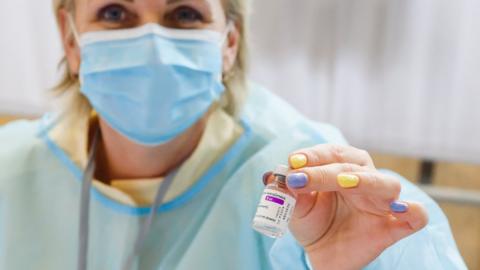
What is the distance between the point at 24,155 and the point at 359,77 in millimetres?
900

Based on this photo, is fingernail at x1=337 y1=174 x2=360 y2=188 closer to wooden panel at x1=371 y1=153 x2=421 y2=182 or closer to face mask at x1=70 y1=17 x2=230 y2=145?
face mask at x1=70 y1=17 x2=230 y2=145

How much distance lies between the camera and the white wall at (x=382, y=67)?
1.61 m

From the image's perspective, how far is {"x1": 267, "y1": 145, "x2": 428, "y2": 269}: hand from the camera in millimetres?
735

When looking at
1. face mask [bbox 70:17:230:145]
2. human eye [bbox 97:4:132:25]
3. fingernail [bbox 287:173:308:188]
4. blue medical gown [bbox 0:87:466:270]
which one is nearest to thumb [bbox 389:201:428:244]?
fingernail [bbox 287:173:308:188]

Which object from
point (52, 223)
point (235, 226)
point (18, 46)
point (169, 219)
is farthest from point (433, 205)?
point (18, 46)

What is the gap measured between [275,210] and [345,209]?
16 centimetres

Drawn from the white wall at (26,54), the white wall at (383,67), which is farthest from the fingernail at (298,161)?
the white wall at (26,54)

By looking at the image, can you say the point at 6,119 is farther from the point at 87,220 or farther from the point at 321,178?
the point at 321,178

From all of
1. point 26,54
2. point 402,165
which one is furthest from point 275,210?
point 26,54

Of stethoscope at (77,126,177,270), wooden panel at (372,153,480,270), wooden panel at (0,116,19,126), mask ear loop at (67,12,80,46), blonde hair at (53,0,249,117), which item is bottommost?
wooden panel at (372,153,480,270)

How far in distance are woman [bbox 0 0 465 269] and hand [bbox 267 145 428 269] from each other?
0.09 metres

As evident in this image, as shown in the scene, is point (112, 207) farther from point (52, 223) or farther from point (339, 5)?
point (339, 5)

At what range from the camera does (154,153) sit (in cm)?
117

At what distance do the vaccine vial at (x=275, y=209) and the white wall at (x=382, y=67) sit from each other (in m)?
1.00
